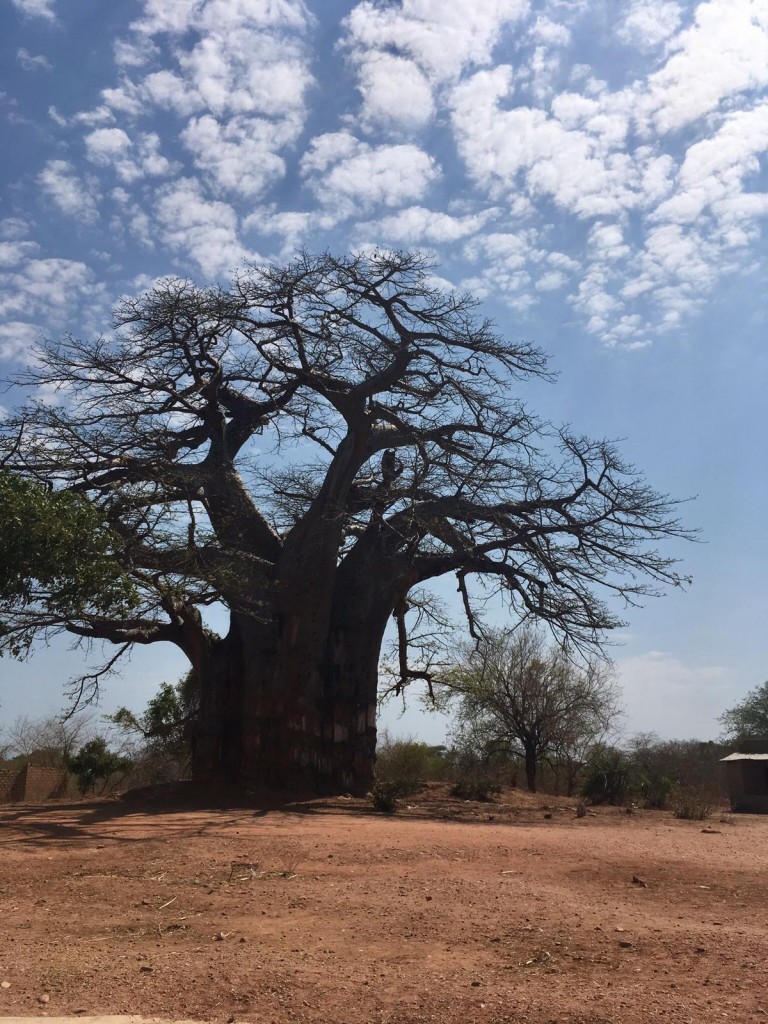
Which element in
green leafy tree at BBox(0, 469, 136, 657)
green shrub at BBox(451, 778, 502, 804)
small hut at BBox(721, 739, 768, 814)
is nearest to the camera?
green leafy tree at BBox(0, 469, 136, 657)

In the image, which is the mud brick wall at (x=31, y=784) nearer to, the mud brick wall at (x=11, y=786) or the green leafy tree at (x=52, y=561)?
the mud brick wall at (x=11, y=786)

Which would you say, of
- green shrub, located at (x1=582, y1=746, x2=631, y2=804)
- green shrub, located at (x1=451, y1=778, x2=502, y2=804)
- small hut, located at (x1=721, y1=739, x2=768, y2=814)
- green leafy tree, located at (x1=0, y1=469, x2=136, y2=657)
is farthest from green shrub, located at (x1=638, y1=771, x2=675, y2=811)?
green leafy tree, located at (x1=0, y1=469, x2=136, y2=657)

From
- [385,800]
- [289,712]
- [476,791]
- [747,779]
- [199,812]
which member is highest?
[289,712]

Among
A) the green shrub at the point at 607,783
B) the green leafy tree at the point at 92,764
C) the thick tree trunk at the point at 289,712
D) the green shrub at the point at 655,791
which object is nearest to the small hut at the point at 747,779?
the green shrub at the point at 655,791

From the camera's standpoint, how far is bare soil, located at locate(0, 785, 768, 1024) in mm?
3338

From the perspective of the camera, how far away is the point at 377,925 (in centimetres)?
445

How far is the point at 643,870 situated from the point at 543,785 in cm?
1749

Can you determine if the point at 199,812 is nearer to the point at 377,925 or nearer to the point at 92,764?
the point at 377,925

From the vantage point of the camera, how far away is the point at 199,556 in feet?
34.7

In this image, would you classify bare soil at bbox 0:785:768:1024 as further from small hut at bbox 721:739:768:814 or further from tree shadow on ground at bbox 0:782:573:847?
small hut at bbox 721:739:768:814

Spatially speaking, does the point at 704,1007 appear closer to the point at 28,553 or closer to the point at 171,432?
the point at 28,553

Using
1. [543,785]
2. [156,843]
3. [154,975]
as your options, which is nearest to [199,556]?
[156,843]

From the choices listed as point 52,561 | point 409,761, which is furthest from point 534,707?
point 52,561

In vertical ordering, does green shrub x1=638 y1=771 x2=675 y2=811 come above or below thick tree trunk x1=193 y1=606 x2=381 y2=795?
below
